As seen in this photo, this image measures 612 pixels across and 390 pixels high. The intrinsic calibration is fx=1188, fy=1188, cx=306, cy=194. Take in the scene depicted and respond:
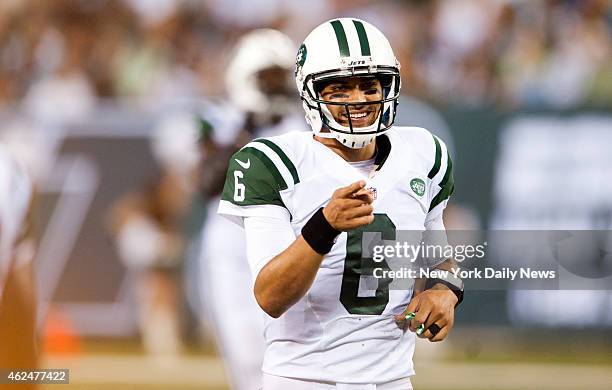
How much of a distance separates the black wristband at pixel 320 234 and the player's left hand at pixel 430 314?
0.40 metres

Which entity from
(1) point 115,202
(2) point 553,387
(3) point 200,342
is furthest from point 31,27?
(2) point 553,387

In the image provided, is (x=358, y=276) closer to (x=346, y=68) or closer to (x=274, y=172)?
(x=274, y=172)

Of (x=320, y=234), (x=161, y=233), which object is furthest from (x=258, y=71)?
(x=161, y=233)

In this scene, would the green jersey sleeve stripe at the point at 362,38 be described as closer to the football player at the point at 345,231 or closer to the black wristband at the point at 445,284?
the football player at the point at 345,231

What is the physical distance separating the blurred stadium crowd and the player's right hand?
6.28 meters

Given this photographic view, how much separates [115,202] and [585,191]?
3.57 m

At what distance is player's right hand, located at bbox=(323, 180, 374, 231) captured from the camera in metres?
2.92

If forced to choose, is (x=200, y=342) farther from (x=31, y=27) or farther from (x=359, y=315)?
(x=359, y=315)

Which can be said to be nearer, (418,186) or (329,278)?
(329,278)

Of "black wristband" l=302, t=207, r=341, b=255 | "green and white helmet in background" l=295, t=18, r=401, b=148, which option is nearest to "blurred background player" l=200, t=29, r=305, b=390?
"green and white helmet in background" l=295, t=18, r=401, b=148

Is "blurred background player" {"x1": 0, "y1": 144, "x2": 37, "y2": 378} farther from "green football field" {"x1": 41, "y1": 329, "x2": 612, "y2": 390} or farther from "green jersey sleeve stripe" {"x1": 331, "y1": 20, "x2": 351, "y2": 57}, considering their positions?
"green football field" {"x1": 41, "y1": 329, "x2": 612, "y2": 390}

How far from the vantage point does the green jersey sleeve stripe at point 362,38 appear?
3305 millimetres

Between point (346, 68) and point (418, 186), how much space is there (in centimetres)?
39

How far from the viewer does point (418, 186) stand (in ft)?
11.0
